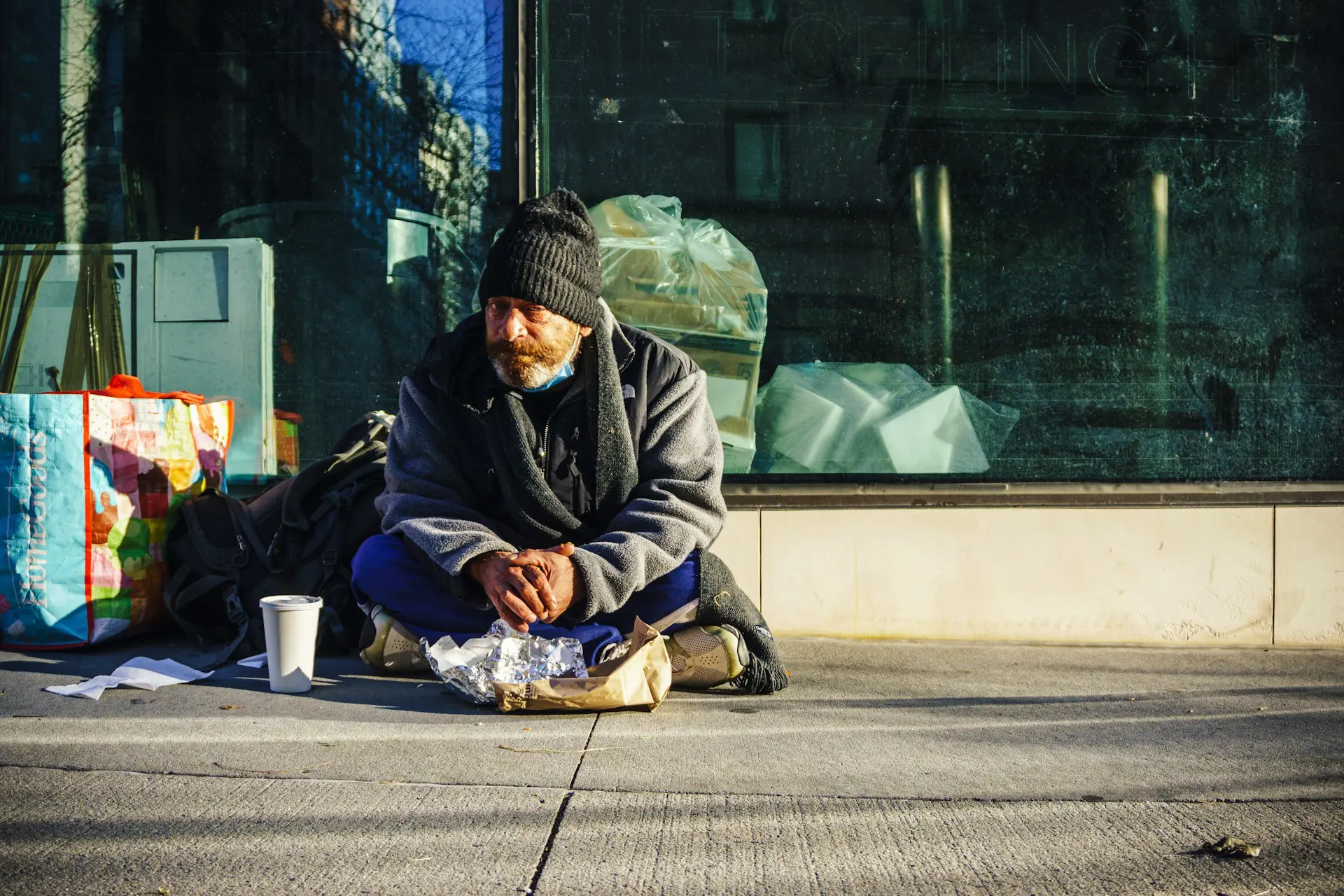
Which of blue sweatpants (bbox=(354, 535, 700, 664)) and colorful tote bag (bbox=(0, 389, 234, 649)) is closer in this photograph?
blue sweatpants (bbox=(354, 535, 700, 664))

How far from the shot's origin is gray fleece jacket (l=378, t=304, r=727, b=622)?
3152 millimetres

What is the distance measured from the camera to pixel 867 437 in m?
4.38

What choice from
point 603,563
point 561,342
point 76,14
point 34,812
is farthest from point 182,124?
point 34,812

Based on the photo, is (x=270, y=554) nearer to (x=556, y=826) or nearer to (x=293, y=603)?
(x=293, y=603)

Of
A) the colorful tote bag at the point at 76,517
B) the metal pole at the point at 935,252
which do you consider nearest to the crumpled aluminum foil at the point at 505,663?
the colorful tote bag at the point at 76,517

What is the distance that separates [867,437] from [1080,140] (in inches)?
56.9

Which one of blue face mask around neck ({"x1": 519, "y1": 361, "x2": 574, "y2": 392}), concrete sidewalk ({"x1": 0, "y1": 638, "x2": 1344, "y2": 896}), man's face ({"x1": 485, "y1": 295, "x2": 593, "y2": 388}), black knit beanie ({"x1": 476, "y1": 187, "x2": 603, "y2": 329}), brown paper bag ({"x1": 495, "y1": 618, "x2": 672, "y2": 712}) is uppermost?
black knit beanie ({"x1": 476, "y1": 187, "x2": 603, "y2": 329})

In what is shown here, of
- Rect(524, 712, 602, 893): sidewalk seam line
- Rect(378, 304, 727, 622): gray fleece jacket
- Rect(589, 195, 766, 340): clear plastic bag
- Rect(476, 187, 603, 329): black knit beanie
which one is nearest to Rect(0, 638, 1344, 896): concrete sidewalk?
Rect(524, 712, 602, 893): sidewalk seam line

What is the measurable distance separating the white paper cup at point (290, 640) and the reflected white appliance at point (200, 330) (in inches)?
57.7

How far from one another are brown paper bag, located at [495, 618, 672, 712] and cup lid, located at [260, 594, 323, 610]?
61 cm

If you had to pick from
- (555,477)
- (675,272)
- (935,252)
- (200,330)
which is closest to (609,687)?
(555,477)

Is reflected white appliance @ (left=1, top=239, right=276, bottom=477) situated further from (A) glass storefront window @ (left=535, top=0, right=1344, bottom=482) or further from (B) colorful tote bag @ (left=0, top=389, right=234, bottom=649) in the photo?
(A) glass storefront window @ (left=535, top=0, right=1344, bottom=482)

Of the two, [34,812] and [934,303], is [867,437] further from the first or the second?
[34,812]

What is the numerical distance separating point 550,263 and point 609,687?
1.18 meters
